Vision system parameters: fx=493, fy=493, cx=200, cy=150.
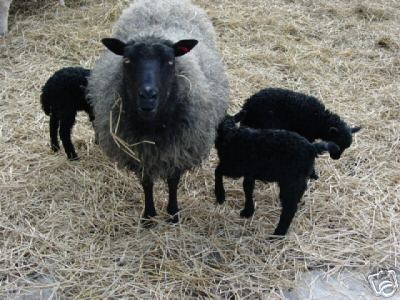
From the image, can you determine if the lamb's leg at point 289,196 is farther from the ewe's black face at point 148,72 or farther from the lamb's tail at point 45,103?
the lamb's tail at point 45,103

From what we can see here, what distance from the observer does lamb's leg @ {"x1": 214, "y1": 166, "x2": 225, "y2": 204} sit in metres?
3.63

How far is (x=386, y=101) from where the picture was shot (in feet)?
17.1

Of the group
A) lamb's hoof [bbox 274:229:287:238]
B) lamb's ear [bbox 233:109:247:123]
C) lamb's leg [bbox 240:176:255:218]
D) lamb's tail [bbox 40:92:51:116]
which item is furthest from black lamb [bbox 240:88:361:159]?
lamb's tail [bbox 40:92:51:116]

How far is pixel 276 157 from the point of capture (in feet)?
10.7

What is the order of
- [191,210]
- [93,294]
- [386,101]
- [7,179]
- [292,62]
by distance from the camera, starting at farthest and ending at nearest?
[292,62]
[386,101]
[7,179]
[191,210]
[93,294]

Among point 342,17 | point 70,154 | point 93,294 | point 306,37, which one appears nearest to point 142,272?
point 93,294

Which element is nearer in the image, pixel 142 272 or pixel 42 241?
pixel 142 272

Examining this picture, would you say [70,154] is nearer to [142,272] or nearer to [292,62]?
[142,272]

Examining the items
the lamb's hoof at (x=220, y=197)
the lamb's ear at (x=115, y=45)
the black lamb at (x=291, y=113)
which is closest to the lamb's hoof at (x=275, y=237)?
the lamb's hoof at (x=220, y=197)

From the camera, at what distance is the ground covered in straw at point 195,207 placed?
126 inches

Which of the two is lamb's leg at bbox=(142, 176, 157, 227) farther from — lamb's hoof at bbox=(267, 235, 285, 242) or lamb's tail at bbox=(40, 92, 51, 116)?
lamb's tail at bbox=(40, 92, 51, 116)

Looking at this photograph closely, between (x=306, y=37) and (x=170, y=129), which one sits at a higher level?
(x=170, y=129)

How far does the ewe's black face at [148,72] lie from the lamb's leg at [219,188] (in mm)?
796

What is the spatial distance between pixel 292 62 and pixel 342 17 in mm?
1762
